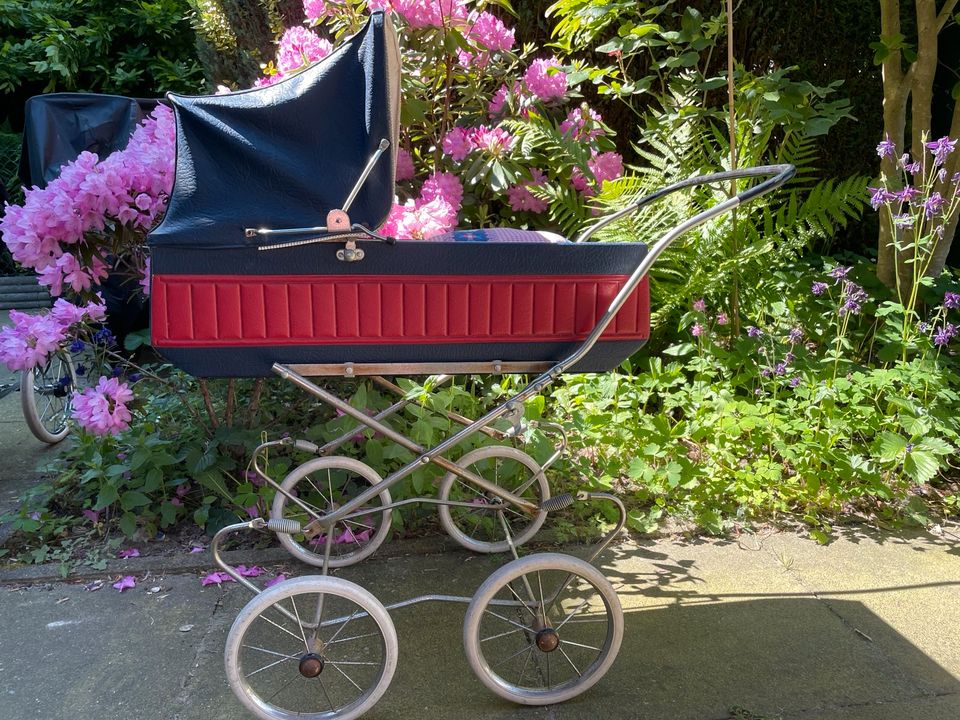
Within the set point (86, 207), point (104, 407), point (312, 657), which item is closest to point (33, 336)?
point (104, 407)

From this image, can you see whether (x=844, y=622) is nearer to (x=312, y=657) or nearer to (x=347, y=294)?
(x=312, y=657)

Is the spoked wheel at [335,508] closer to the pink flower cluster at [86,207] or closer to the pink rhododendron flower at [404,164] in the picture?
the pink flower cluster at [86,207]

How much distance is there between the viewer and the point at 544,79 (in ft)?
12.7

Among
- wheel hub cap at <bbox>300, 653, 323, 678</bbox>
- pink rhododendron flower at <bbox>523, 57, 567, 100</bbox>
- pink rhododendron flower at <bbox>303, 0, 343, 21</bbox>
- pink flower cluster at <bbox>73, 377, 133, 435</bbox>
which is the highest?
pink rhododendron flower at <bbox>303, 0, 343, 21</bbox>

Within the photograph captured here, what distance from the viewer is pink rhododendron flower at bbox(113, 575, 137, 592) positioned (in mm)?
2785

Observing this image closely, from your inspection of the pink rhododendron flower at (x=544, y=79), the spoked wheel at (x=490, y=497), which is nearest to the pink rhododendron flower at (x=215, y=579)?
the spoked wheel at (x=490, y=497)

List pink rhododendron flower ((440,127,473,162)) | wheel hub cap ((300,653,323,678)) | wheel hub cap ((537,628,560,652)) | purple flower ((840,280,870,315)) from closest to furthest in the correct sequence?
wheel hub cap ((300,653,323,678)) → wheel hub cap ((537,628,560,652)) → purple flower ((840,280,870,315)) → pink rhododendron flower ((440,127,473,162))

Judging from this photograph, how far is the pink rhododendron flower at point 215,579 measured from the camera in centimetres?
280

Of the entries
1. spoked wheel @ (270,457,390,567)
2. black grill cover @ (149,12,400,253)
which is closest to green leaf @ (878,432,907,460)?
spoked wheel @ (270,457,390,567)

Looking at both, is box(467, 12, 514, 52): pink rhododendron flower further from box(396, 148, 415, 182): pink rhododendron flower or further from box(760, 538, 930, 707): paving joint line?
box(760, 538, 930, 707): paving joint line

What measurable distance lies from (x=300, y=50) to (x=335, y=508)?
1.86 m

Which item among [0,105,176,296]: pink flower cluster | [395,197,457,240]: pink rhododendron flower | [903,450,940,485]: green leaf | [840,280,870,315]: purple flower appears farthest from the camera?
[840,280,870,315]: purple flower

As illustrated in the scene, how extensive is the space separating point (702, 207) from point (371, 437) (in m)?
2.07

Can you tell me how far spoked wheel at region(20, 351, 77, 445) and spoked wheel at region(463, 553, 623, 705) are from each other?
2337mm
